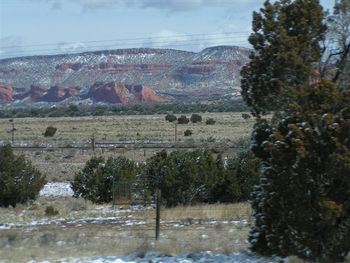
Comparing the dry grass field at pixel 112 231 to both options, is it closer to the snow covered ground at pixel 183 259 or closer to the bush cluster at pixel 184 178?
the snow covered ground at pixel 183 259

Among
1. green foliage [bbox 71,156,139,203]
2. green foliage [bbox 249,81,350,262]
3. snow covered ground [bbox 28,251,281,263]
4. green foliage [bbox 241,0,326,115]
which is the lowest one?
green foliage [bbox 71,156,139,203]

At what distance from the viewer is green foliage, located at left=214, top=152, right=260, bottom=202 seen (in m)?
28.1

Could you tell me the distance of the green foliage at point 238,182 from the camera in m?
28.1

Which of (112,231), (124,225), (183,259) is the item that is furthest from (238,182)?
(183,259)

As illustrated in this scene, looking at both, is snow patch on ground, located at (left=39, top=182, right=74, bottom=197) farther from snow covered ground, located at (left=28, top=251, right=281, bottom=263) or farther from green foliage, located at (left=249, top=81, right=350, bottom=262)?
green foliage, located at (left=249, top=81, right=350, bottom=262)

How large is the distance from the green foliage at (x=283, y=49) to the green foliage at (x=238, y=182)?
15.2 m

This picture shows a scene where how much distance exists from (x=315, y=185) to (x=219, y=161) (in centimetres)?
1774

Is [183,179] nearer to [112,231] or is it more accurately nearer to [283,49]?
[112,231]

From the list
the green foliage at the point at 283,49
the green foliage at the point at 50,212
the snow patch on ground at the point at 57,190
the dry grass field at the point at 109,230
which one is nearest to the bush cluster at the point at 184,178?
the dry grass field at the point at 109,230

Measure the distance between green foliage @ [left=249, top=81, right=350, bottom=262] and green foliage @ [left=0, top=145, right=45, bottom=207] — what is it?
60.2 ft

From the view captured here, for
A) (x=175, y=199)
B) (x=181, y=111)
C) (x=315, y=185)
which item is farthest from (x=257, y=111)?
(x=181, y=111)

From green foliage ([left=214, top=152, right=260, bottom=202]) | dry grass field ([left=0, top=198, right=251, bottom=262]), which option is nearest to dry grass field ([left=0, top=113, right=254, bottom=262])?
dry grass field ([left=0, top=198, right=251, bottom=262])

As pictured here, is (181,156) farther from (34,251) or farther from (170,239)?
(34,251)

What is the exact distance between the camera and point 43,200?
30453 millimetres
